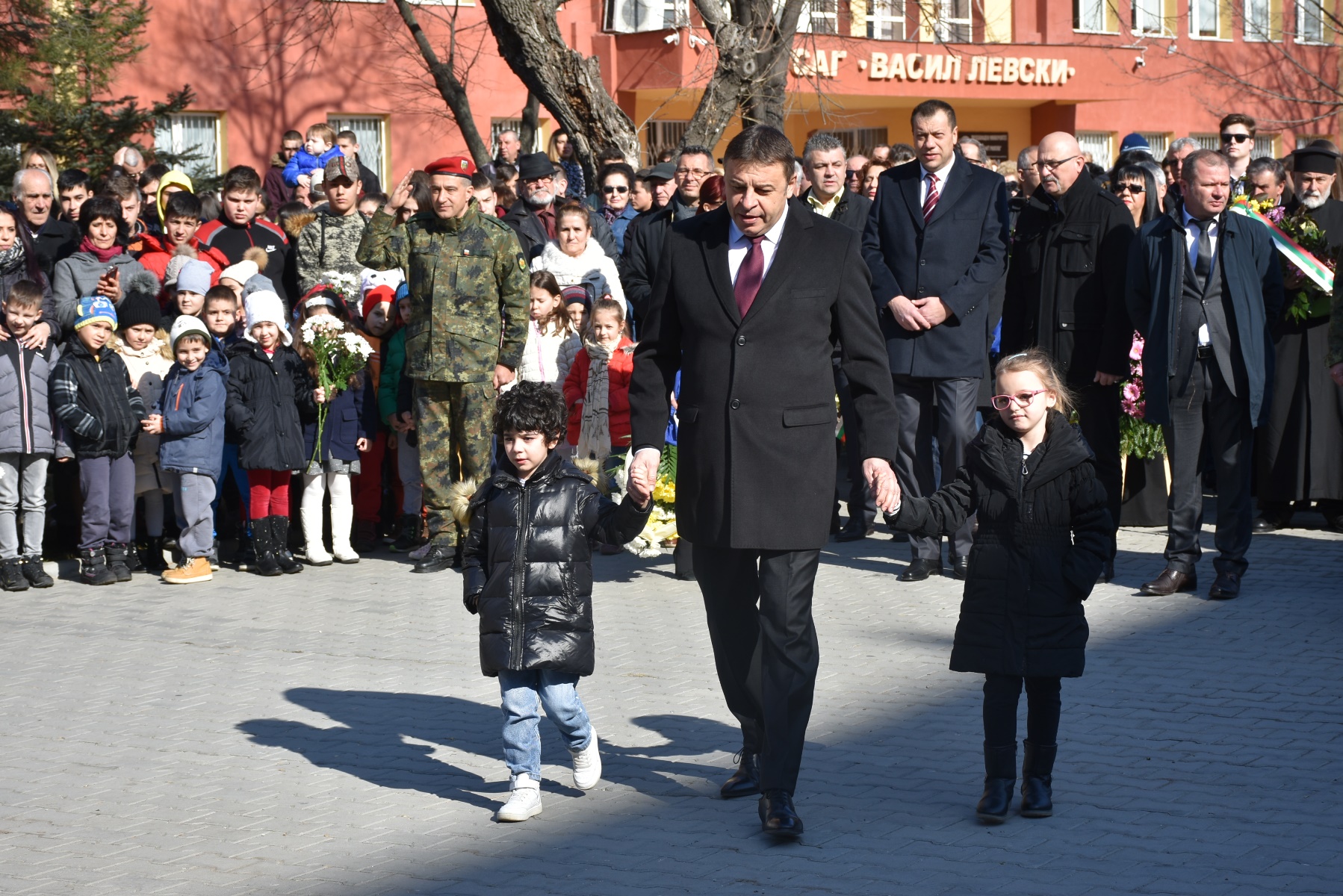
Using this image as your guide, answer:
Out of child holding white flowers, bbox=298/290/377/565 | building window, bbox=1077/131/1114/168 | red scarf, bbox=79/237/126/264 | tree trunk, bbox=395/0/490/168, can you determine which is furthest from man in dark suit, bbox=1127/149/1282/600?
building window, bbox=1077/131/1114/168

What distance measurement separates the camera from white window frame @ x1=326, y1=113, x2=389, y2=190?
87.6ft

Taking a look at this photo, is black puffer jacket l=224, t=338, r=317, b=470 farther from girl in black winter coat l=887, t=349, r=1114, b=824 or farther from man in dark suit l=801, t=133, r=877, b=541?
girl in black winter coat l=887, t=349, r=1114, b=824

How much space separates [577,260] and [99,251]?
316 cm

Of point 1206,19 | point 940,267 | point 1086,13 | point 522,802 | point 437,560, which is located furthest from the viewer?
point 1206,19

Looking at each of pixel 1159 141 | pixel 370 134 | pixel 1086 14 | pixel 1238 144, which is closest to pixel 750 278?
pixel 1238 144

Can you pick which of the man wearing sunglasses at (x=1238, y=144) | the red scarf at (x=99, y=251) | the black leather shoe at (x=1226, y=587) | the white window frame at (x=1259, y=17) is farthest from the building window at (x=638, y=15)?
the black leather shoe at (x=1226, y=587)

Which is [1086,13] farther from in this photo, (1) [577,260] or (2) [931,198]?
(2) [931,198]

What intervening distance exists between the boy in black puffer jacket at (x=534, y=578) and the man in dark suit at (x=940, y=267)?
11.9 ft

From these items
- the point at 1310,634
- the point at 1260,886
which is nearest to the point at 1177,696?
the point at 1310,634

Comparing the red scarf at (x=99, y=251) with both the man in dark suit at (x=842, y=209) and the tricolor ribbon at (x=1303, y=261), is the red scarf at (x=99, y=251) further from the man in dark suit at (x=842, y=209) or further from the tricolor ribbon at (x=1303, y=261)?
the tricolor ribbon at (x=1303, y=261)

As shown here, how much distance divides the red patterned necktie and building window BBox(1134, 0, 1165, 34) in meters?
26.2

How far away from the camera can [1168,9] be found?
111 ft

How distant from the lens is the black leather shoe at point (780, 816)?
5113mm

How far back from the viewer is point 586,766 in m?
5.74
